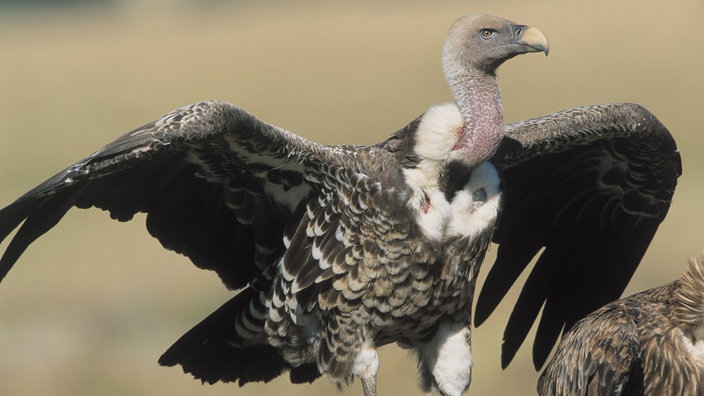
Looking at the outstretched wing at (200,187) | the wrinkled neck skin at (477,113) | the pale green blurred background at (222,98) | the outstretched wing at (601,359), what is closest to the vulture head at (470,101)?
the wrinkled neck skin at (477,113)

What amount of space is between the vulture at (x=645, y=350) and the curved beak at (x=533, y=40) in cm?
138

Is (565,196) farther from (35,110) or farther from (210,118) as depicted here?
(35,110)

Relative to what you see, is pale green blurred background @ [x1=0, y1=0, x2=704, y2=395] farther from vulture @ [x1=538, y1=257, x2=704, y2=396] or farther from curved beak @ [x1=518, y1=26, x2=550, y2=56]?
curved beak @ [x1=518, y1=26, x2=550, y2=56]

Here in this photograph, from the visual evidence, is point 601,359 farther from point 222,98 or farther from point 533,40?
point 222,98

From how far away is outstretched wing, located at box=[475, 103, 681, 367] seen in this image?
8664 mm

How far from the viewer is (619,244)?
9336 mm

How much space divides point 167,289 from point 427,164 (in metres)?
7.55

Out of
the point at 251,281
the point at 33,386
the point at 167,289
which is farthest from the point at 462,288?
the point at 167,289

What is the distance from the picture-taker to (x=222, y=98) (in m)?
25.0

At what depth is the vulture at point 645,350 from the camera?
763 cm

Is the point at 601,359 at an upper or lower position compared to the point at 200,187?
lower

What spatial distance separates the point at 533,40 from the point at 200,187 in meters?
1.96

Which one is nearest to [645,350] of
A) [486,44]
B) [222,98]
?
[486,44]

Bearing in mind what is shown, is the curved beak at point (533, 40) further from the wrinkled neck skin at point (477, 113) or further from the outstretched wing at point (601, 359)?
the outstretched wing at point (601, 359)
